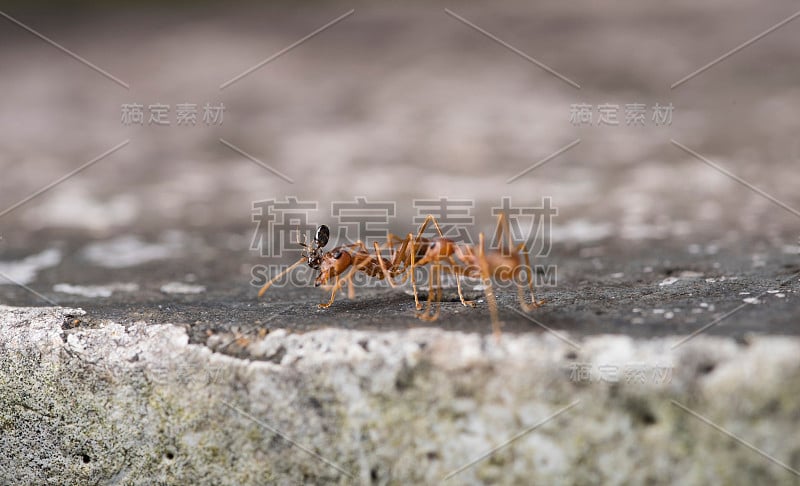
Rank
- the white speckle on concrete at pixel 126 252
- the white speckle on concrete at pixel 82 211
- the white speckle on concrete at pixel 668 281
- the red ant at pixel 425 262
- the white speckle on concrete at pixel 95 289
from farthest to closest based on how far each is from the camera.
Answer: the white speckle on concrete at pixel 82 211 < the white speckle on concrete at pixel 126 252 < the white speckle on concrete at pixel 95 289 < the white speckle on concrete at pixel 668 281 < the red ant at pixel 425 262

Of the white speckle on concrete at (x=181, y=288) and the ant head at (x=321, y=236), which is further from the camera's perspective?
the white speckle on concrete at (x=181, y=288)

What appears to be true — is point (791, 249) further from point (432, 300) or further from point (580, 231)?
point (432, 300)

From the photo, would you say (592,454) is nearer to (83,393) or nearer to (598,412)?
(598,412)

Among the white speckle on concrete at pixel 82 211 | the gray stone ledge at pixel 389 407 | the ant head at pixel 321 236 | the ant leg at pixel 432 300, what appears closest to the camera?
the gray stone ledge at pixel 389 407

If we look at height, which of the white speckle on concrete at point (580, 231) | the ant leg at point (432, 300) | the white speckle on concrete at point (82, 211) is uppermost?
the white speckle on concrete at point (82, 211)

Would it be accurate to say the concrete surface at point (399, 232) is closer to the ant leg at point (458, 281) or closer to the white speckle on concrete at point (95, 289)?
the white speckle on concrete at point (95, 289)

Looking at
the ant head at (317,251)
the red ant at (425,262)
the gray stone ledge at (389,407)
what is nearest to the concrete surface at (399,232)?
the gray stone ledge at (389,407)

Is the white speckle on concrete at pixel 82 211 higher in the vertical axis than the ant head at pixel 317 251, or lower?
higher

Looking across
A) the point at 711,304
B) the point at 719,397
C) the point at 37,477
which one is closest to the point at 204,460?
the point at 37,477
